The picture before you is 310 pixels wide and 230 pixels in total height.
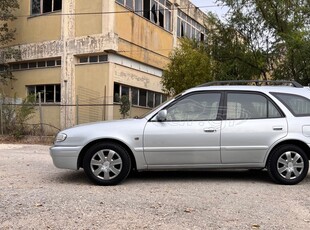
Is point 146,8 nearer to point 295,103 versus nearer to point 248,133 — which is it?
point 295,103

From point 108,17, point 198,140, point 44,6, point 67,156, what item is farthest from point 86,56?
point 198,140

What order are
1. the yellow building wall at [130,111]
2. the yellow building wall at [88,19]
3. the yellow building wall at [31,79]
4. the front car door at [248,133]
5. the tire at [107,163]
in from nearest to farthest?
1. the tire at [107,163]
2. the front car door at [248,133]
3. the yellow building wall at [88,19]
4. the yellow building wall at [130,111]
5. the yellow building wall at [31,79]

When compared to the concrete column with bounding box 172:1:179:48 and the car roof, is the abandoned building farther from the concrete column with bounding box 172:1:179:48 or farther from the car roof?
the car roof

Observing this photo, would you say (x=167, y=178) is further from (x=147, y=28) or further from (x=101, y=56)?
(x=147, y=28)

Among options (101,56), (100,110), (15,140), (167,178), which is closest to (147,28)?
(101,56)

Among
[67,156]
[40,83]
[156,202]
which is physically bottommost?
[156,202]

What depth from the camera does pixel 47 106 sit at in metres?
21.8

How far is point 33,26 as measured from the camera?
22.5 m

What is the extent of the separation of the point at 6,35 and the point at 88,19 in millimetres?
5234

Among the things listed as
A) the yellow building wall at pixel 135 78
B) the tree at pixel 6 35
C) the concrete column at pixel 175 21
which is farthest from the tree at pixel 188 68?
the tree at pixel 6 35

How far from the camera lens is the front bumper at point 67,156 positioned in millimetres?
6883

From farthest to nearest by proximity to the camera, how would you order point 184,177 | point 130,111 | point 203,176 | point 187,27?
point 187,27, point 130,111, point 203,176, point 184,177

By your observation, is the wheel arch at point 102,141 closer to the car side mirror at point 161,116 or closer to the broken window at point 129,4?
the car side mirror at point 161,116

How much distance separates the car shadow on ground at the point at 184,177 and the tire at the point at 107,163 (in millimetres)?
336
